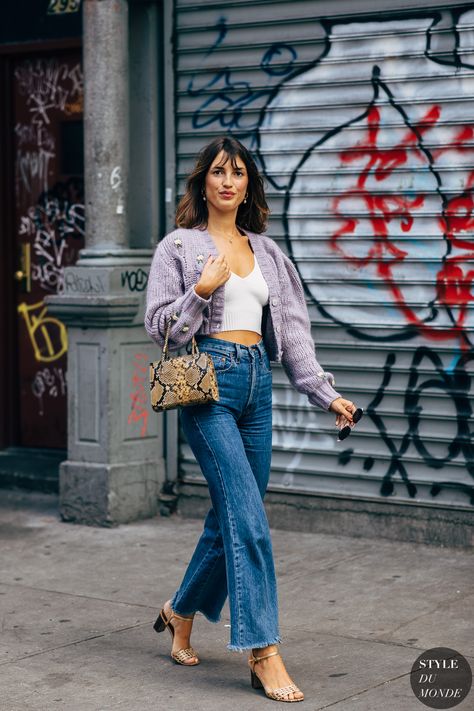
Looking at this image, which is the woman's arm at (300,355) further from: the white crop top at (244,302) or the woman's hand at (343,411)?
the white crop top at (244,302)

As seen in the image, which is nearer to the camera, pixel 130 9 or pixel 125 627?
pixel 125 627

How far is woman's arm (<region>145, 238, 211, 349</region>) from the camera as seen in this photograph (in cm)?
472

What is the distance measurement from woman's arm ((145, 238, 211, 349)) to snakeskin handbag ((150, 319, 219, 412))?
0.14ft

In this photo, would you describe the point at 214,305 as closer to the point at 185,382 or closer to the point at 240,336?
the point at 240,336

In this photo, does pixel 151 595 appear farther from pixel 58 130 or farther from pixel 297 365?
pixel 58 130

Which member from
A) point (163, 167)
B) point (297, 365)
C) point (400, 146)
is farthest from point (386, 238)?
point (297, 365)

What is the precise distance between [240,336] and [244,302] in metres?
0.13

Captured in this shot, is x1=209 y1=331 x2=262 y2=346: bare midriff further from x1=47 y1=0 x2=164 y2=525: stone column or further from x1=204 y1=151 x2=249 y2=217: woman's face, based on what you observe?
x1=47 y1=0 x2=164 y2=525: stone column

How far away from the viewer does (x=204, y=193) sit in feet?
16.5

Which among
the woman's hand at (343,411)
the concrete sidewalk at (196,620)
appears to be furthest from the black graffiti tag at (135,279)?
the woman's hand at (343,411)

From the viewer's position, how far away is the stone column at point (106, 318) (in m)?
7.57

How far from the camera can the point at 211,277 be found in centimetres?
470

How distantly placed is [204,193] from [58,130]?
3.90 metres

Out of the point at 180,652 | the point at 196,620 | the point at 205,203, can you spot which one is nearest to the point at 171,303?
the point at 205,203
